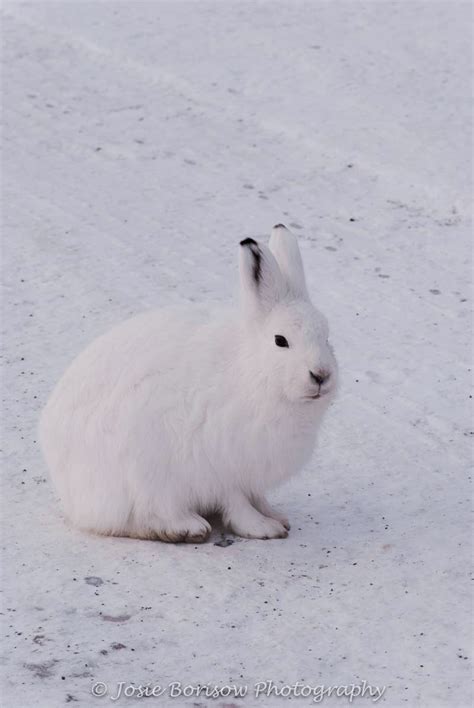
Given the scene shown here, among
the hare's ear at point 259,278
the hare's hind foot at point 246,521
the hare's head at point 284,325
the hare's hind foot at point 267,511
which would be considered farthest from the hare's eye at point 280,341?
the hare's hind foot at point 267,511

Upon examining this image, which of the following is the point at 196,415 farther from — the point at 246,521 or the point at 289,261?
the point at 289,261

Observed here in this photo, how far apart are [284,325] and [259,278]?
0.70ft

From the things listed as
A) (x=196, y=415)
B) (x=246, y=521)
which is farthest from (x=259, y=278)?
(x=246, y=521)

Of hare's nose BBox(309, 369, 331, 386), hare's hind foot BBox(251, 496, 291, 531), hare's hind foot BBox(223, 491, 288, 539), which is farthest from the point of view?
hare's hind foot BBox(251, 496, 291, 531)

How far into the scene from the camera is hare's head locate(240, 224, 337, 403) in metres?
4.59

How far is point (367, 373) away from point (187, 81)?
14.2 feet

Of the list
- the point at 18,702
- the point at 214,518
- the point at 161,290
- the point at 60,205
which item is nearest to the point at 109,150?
the point at 60,205

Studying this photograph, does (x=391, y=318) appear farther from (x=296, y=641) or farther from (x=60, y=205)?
(x=296, y=641)

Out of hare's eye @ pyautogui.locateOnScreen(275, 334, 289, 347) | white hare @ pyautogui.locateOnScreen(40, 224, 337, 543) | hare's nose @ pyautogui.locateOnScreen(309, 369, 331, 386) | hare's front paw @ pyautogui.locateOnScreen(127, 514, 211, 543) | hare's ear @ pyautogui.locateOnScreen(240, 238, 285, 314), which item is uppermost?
hare's ear @ pyautogui.locateOnScreen(240, 238, 285, 314)

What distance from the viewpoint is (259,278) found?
4746mm

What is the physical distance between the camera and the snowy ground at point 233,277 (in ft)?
14.1

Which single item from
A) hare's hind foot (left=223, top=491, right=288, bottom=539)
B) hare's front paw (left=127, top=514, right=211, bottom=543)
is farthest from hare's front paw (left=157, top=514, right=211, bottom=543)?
hare's hind foot (left=223, top=491, right=288, bottom=539)

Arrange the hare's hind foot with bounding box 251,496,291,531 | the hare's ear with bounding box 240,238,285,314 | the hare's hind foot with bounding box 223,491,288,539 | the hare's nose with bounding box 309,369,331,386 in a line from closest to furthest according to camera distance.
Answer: the hare's nose with bounding box 309,369,331,386, the hare's ear with bounding box 240,238,285,314, the hare's hind foot with bounding box 223,491,288,539, the hare's hind foot with bounding box 251,496,291,531

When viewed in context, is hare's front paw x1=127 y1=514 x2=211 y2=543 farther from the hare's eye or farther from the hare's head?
the hare's eye
